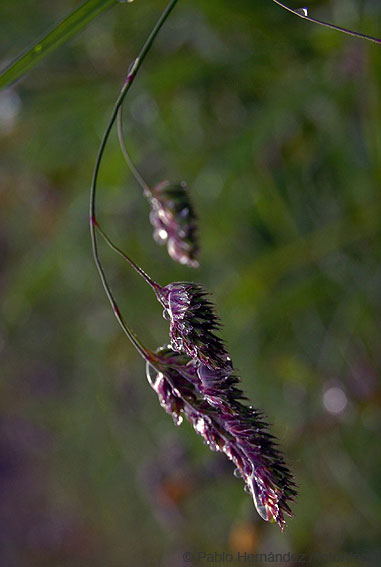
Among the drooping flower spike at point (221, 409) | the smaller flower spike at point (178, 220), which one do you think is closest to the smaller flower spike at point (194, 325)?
the drooping flower spike at point (221, 409)

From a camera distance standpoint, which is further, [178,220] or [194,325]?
[178,220]

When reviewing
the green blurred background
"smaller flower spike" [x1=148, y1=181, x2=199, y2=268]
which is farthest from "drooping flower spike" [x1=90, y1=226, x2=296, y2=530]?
the green blurred background

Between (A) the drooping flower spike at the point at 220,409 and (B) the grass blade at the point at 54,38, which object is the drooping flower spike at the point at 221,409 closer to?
(A) the drooping flower spike at the point at 220,409

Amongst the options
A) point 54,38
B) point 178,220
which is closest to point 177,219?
point 178,220

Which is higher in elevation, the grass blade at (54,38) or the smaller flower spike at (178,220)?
the grass blade at (54,38)

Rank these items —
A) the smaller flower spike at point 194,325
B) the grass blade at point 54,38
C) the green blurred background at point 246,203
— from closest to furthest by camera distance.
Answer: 1. the smaller flower spike at point 194,325
2. the grass blade at point 54,38
3. the green blurred background at point 246,203

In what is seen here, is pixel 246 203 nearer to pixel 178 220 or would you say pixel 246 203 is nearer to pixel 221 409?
pixel 178 220
